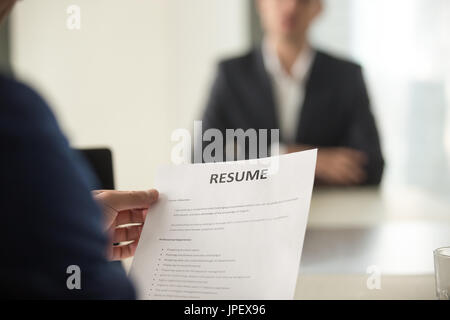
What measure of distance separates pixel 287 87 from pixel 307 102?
0.64ft

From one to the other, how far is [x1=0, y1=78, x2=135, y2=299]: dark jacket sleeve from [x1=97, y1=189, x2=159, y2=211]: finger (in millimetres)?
248

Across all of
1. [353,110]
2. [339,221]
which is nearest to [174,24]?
[353,110]

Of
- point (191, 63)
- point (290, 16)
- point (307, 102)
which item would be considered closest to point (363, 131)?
point (307, 102)

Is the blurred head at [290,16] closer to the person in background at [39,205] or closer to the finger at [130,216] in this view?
the finger at [130,216]

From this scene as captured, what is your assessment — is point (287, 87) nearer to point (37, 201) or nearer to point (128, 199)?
point (128, 199)

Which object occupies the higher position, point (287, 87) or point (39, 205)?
point (287, 87)

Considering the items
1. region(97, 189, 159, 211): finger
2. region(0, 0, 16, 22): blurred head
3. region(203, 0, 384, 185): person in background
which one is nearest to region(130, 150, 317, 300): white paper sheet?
region(97, 189, 159, 211): finger

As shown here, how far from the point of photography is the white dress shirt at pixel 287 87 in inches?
113

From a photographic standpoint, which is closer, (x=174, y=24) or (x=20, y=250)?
(x=20, y=250)

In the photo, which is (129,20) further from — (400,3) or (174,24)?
(400,3)

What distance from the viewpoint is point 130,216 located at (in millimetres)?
753

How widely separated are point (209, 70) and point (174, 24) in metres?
0.40

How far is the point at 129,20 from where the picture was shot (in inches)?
142

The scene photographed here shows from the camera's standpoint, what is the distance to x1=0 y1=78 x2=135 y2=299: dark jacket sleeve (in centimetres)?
38
